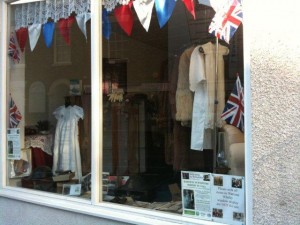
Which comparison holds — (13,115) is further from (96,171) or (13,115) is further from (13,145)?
(96,171)

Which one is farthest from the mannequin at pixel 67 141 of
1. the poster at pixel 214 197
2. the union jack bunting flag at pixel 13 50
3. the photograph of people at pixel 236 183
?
the photograph of people at pixel 236 183

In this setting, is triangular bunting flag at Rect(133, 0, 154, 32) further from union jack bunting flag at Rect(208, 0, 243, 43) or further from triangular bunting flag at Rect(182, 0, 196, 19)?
union jack bunting flag at Rect(208, 0, 243, 43)

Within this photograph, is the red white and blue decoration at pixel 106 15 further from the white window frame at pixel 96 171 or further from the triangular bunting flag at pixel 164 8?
the white window frame at pixel 96 171

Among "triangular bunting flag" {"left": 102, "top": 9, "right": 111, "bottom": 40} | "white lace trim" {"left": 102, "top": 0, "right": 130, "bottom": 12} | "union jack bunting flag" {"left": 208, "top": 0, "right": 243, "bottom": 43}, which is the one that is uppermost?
"white lace trim" {"left": 102, "top": 0, "right": 130, "bottom": 12}

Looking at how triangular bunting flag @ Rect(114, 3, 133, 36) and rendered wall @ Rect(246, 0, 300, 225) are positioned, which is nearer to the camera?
rendered wall @ Rect(246, 0, 300, 225)

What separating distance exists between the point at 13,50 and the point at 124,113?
1.49 meters

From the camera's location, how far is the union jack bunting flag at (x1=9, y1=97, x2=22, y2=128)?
497 centimetres

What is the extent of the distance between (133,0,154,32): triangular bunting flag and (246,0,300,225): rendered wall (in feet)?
3.93

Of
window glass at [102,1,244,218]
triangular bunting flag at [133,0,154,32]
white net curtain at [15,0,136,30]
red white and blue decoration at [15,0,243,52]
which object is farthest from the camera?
white net curtain at [15,0,136,30]

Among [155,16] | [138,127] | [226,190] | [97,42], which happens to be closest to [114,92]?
[138,127]

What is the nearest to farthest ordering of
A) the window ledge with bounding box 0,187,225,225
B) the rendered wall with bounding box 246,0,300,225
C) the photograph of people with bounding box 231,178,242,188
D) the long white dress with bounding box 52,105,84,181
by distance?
the rendered wall with bounding box 246,0,300,225
the photograph of people with bounding box 231,178,242,188
the window ledge with bounding box 0,187,225,225
the long white dress with bounding box 52,105,84,181

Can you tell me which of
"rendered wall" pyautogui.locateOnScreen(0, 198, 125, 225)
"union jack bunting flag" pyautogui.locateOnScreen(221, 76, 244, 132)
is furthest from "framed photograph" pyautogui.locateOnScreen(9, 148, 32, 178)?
"union jack bunting flag" pyautogui.locateOnScreen(221, 76, 244, 132)

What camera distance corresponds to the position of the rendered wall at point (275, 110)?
2.77 metres

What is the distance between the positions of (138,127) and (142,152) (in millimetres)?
313
